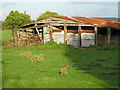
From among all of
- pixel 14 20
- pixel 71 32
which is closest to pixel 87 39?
pixel 71 32

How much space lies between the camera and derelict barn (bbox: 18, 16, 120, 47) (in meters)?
24.0

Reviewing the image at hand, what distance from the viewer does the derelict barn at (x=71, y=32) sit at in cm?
2397

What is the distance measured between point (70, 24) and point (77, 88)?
16.7m

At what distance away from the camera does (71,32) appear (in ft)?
81.1

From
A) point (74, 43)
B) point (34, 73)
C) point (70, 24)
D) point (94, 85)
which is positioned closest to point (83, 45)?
point (74, 43)

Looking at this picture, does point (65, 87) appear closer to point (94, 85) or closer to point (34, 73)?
point (94, 85)

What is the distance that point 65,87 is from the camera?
8047 millimetres

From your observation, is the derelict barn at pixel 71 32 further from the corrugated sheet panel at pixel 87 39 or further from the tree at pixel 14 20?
the tree at pixel 14 20

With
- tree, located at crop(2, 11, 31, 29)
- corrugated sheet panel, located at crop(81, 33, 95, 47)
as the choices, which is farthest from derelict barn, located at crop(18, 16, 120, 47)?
tree, located at crop(2, 11, 31, 29)

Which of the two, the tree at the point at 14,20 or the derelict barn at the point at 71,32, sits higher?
the tree at the point at 14,20

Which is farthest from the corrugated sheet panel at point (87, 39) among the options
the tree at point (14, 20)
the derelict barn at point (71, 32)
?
the tree at point (14, 20)

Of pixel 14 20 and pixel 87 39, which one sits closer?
pixel 87 39

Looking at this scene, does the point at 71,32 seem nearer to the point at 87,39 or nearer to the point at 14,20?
the point at 87,39

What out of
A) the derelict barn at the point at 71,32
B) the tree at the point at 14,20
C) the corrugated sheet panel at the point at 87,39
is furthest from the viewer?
the tree at the point at 14,20
